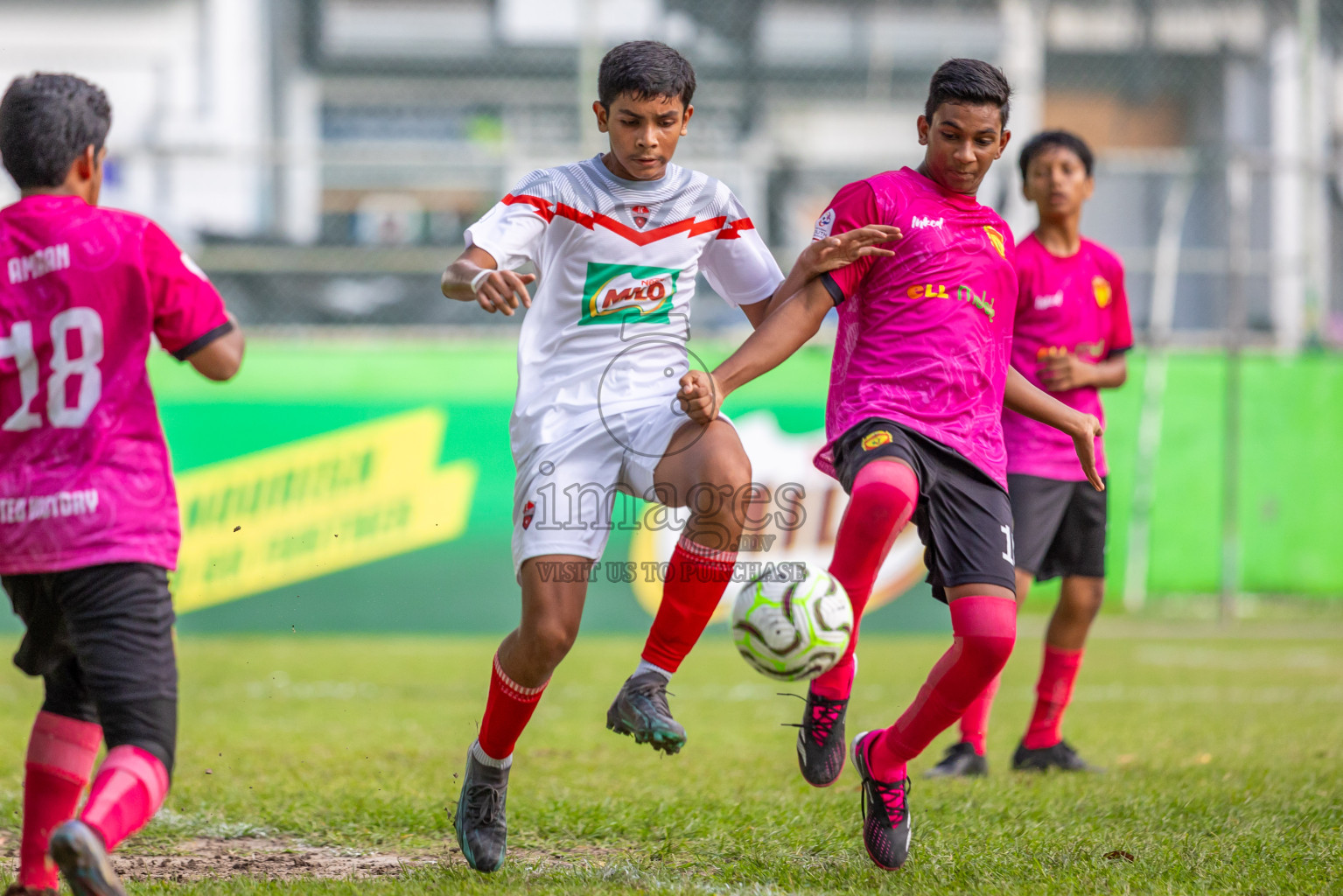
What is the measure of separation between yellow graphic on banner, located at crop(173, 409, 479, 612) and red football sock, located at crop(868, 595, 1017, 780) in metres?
6.63

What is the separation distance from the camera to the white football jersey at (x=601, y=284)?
386 cm

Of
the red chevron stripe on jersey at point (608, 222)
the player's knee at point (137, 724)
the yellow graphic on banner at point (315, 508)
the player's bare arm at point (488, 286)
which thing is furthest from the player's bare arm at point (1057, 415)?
the yellow graphic on banner at point (315, 508)

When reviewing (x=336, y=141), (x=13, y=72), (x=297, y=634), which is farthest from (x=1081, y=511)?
(x=13, y=72)

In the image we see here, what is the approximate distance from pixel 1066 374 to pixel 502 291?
2.66m

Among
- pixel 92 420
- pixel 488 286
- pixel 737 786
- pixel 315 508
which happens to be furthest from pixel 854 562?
pixel 315 508

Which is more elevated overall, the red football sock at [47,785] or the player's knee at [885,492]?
the player's knee at [885,492]

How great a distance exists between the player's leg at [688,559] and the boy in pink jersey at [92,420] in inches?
45.9

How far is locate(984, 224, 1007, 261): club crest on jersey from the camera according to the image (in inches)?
158

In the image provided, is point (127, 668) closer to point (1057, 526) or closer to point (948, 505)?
point (948, 505)

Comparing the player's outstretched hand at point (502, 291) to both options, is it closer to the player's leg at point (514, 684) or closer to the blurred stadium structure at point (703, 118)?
the player's leg at point (514, 684)

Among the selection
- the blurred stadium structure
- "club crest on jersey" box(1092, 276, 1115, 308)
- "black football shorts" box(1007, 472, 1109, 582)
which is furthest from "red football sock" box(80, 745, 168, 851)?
the blurred stadium structure

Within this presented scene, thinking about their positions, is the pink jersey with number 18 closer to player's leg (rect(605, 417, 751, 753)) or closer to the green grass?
the green grass

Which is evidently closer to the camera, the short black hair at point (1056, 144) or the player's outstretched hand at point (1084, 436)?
the player's outstretched hand at point (1084, 436)

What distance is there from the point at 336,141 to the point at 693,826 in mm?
10831
